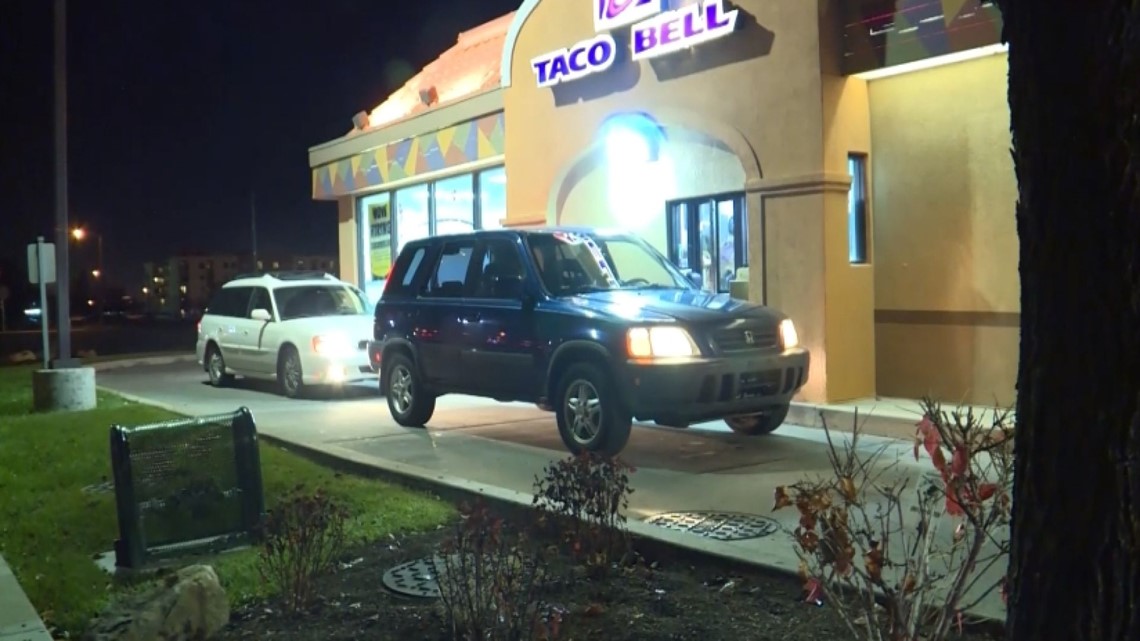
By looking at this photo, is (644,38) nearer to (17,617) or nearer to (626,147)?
(626,147)

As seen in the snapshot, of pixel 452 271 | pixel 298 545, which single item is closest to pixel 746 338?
pixel 452 271

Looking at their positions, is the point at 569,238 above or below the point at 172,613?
above

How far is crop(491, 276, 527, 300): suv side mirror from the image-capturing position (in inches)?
398

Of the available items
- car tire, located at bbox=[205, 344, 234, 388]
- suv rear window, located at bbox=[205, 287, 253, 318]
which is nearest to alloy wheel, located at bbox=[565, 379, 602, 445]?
suv rear window, located at bbox=[205, 287, 253, 318]

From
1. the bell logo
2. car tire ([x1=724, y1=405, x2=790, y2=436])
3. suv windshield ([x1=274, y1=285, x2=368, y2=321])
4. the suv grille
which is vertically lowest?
car tire ([x1=724, y1=405, x2=790, y2=436])

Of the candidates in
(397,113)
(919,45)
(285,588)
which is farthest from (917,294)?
(397,113)

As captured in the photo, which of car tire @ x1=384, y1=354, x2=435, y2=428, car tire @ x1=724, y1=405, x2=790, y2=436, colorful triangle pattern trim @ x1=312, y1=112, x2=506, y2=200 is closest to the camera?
car tire @ x1=724, y1=405, x2=790, y2=436

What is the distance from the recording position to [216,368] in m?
17.2

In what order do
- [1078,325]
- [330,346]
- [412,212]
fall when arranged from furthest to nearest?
[412,212] < [330,346] < [1078,325]

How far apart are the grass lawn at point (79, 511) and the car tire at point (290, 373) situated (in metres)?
3.59

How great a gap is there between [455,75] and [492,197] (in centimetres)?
350

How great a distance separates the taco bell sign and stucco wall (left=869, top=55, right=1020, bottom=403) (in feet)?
6.59

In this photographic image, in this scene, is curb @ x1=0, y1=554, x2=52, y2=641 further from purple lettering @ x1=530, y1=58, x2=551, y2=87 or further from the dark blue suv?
purple lettering @ x1=530, y1=58, x2=551, y2=87

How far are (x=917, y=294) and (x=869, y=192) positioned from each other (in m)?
1.23
